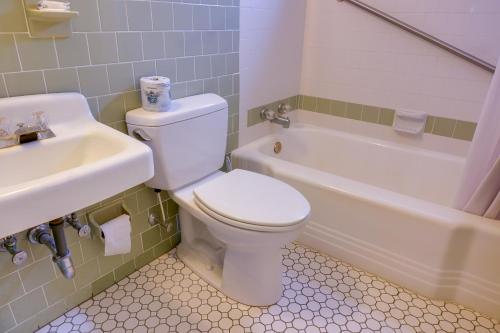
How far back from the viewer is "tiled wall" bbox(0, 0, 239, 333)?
1.07 metres

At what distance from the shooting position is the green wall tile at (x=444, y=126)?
6.06ft

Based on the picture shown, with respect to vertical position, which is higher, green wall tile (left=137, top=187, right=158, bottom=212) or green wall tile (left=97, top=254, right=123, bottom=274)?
green wall tile (left=137, top=187, right=158, bottom=212)

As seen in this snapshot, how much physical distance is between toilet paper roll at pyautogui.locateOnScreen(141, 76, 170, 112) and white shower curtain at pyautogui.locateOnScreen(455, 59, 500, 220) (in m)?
1.17

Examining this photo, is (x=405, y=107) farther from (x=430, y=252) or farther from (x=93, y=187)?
(x=93, y=187)

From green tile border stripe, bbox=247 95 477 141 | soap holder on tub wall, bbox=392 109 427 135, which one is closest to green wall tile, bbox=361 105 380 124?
green tile border stripe, bbox=247 95 477 141

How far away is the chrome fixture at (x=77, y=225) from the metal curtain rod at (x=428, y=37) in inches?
68.3

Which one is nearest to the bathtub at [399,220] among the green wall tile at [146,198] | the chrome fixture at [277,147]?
the chrome fixture at [277,147]

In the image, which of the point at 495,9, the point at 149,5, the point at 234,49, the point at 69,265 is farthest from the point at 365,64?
the point at 69,265

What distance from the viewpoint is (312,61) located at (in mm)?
2199

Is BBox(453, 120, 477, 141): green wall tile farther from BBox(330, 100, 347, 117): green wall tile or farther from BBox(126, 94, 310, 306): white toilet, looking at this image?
BBox(126, 94, 310, 306): white toilet

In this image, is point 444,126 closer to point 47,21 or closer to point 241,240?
point 241,240

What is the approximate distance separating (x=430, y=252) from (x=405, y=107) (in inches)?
34.1

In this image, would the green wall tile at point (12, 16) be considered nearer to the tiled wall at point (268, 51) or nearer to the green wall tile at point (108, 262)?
the green wall tile at point (108, 262)

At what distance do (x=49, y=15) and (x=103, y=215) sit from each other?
73 cm
